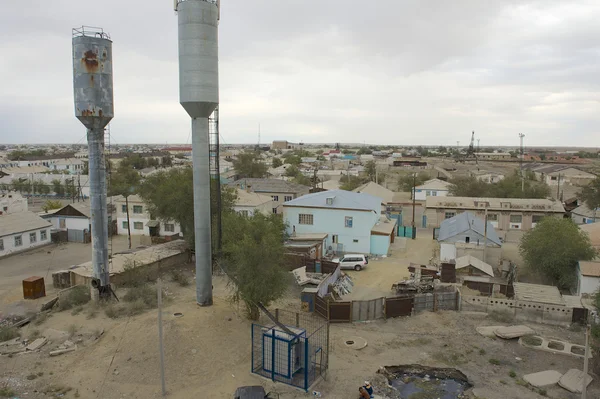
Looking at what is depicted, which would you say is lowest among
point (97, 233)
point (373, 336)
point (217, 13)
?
point (373, 336)

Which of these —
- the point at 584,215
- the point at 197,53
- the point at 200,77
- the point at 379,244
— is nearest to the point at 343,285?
the point at 379,244

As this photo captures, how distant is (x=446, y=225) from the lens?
34.0m

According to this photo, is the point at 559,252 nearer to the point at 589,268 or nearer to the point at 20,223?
the point at 589,268

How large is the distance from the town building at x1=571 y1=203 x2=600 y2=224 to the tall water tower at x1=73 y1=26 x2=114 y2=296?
1635 inches

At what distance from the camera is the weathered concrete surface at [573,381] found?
13.3 meters

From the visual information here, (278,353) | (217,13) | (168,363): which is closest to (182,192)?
(217,13)

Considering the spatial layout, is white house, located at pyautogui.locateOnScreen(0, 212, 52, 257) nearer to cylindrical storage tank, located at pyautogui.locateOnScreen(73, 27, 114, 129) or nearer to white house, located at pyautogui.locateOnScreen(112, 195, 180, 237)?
white house, located at pyautogui.locateOnScreen(112, 195, 180, 237)

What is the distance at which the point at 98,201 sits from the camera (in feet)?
68.7

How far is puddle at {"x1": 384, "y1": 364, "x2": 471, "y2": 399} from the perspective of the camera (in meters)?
13.3

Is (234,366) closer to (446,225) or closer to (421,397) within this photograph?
(421,397)

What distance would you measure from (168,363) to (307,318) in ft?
21.6

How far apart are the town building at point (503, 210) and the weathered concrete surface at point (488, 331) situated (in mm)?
24193

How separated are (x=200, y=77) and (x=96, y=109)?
570cm

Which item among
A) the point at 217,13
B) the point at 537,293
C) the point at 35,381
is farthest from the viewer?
the point at 537,293
